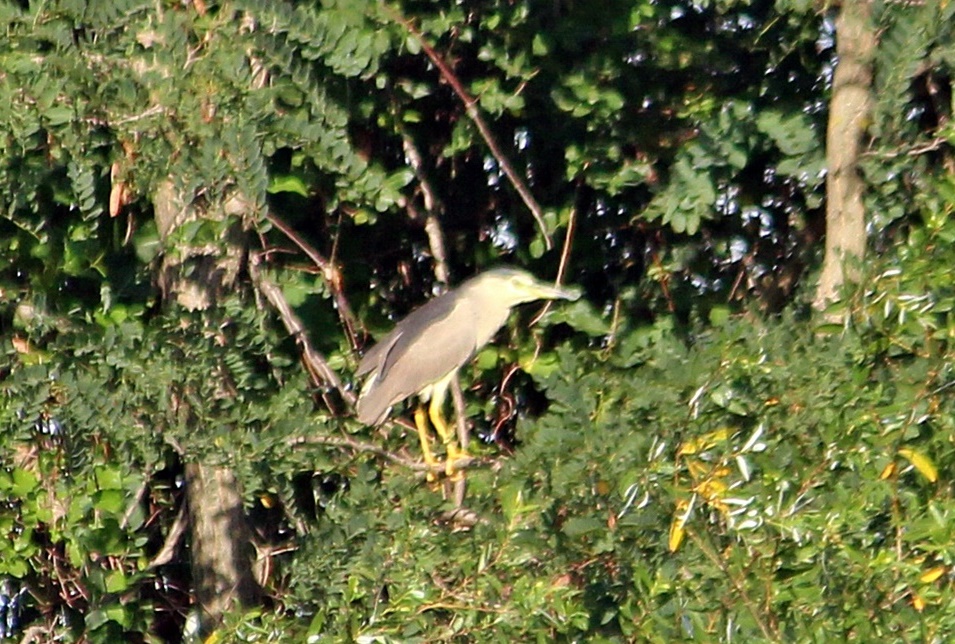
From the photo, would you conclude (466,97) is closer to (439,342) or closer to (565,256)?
(565,256)

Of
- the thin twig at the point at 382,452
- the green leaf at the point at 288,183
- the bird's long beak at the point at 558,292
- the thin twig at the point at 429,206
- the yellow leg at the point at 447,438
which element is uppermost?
the green leaf at the point at 288,183

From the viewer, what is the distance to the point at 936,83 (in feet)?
20.7

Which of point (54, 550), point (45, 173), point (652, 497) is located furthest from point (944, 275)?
point (54, 550)

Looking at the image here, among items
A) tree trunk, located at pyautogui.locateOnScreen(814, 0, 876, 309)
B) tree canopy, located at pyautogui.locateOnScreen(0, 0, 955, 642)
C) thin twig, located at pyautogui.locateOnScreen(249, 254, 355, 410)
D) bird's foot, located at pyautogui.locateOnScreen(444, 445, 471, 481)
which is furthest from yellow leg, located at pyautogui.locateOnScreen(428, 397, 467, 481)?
tree trunk, located at pyautogui.locateOnScreen(814, 0, 876, 309)

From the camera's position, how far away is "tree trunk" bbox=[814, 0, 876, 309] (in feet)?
18.3

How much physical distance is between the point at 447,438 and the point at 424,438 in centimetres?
8

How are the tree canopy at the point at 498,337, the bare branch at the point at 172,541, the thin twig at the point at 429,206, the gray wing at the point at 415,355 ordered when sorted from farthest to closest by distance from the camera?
the bare branch at the point at 172,541
the thin twig at the point at 429,206
the gray wing at the point at 415,355
the tree canopy at the point at 498,337

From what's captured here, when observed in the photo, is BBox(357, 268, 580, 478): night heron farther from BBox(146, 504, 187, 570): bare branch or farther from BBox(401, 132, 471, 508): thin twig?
BBox(146, 504, 187, 570): bare branch

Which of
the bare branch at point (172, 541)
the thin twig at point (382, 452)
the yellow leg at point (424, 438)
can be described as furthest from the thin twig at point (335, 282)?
the bare branch at point (172, 541)

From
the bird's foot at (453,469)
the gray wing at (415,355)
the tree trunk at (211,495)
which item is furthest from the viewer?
the gray wing at (415,355)

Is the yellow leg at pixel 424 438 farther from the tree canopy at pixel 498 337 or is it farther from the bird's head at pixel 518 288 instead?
the bird's head at pixel 518 288

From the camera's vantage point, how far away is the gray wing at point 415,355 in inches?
253

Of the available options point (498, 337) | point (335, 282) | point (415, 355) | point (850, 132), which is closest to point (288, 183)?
point (335, 282)

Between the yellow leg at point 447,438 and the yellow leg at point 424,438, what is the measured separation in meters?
0.04
